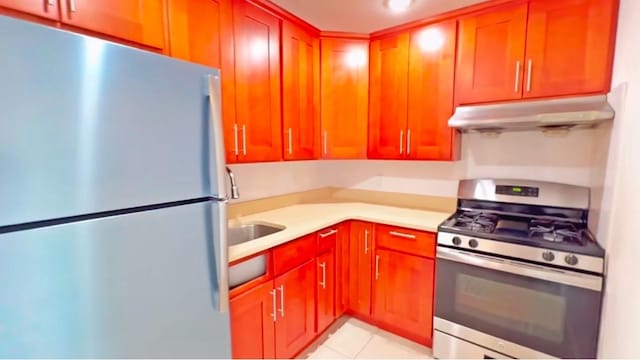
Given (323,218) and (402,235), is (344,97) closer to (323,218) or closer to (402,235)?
(323,218)

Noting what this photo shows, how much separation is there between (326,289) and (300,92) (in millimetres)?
1431

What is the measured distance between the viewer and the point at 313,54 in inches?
88.7

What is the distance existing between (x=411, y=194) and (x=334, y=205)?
2.20ft

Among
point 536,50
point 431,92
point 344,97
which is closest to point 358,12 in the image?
point 344,97

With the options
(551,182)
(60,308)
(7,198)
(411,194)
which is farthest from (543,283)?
(7,198)

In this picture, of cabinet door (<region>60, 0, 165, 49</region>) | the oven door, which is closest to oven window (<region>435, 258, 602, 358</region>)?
the oven door

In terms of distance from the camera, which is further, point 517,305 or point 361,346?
point 361,346

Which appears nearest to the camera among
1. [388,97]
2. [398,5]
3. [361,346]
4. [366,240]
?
[398,5]

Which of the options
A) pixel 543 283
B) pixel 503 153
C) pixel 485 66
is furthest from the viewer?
pixel 503 153

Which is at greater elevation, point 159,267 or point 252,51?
point 252,51

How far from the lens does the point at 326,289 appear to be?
2.07m

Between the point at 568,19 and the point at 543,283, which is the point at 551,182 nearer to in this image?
the point at 543,283

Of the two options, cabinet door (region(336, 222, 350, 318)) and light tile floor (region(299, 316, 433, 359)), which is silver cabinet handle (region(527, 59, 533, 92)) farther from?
light tile floor (region(299, 316, 433, 359))

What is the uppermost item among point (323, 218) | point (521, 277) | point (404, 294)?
point (323, 218)
